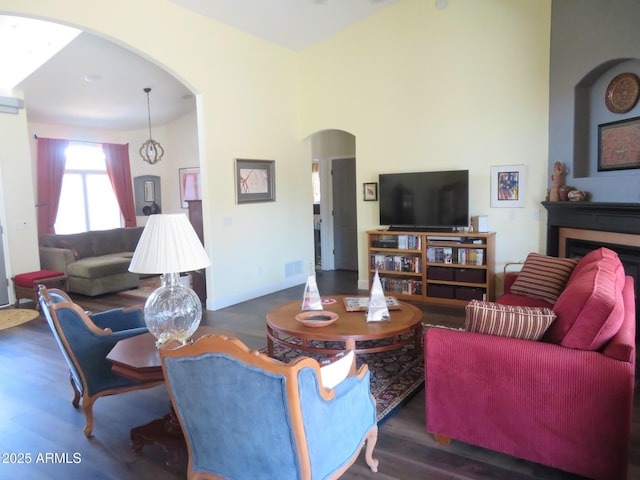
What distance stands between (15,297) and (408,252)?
5.69 meters

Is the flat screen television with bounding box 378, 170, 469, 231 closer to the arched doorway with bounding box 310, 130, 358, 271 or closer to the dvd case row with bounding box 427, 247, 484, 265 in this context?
the dvd case row with bounding box 427, 247, 484, 265

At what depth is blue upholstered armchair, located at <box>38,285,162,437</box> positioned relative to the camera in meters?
2.65

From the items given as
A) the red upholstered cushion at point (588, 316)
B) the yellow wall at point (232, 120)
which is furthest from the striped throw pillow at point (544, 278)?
the yellow wall at point (232, 120)

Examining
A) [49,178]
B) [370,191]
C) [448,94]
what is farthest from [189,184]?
[448,94]

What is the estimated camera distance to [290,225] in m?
7.03

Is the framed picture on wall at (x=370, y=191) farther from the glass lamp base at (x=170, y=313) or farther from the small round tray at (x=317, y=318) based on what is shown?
the glass lamp base at (x=170, y=313)

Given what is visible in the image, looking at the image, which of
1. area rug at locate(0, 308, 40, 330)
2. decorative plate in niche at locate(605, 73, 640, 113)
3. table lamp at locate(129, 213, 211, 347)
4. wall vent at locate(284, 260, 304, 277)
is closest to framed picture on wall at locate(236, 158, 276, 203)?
wall vent at locate(284, 260, 304, 277)

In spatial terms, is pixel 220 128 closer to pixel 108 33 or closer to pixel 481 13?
pixel 108 33

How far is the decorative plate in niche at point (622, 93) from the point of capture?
4.16 meters

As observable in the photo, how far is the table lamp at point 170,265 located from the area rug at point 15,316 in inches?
160

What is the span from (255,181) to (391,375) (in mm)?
3667

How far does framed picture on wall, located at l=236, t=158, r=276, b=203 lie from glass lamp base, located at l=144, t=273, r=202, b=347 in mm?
3609

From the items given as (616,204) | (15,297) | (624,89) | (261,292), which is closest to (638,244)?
(616,204)

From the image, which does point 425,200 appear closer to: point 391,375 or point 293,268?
point 293,268
